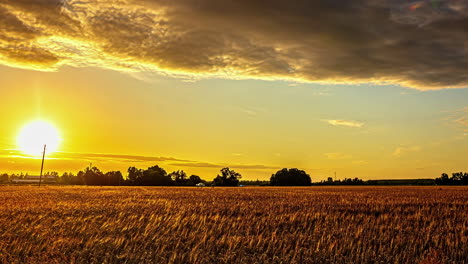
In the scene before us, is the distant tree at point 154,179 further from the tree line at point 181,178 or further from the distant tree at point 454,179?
the distant tree at point 454,179

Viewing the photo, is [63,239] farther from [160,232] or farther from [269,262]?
[269,262]

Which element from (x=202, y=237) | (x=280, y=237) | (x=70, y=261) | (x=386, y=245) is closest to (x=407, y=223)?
(x=386, y=245)

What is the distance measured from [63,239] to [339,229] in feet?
28.0

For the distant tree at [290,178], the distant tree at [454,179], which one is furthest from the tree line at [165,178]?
the distant tree at [454,179]

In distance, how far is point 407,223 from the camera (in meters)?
15.2

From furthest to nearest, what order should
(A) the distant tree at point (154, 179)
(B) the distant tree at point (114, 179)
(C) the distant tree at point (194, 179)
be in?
(C) the distant tree at point (194, 179), (B) the distant tree at point (114, 179), (A) the distant tree at point (154, 179)

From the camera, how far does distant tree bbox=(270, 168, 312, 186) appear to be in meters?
143

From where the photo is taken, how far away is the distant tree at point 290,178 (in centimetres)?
14338

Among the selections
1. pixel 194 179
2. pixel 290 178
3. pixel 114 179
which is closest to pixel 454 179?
pixel 290 178

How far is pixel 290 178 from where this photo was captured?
144500mm

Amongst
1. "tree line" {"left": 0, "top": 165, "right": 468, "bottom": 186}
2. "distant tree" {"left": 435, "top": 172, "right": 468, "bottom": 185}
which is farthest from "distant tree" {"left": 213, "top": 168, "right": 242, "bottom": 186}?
"distant tree" {"left": 435, "top": 172, "right": 468, "bottom": 185}

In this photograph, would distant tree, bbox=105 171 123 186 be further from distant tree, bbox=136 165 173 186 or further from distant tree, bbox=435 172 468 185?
distant tree, bbox=435 172 468 185

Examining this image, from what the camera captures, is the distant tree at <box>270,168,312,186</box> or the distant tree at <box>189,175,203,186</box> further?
the distant tree at <box>189,175,203,186</box>

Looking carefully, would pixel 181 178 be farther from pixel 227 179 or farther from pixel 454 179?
pixel 454 179
